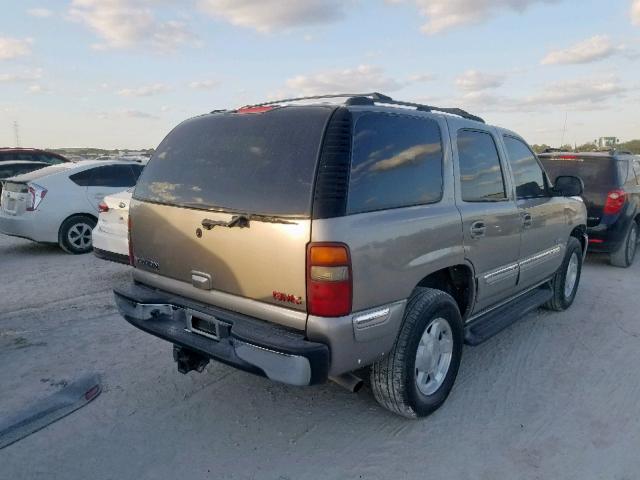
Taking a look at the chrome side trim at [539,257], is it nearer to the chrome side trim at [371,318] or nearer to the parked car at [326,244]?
the parked car at [326,244]

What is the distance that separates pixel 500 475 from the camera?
268 centimetres

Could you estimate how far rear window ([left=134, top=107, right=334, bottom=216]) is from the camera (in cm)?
271

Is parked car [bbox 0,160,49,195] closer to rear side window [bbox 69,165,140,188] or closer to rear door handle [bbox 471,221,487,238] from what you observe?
rear side window [bbox 69,165,140,188]

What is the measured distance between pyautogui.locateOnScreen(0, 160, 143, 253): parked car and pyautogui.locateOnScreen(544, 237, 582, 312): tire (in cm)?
671

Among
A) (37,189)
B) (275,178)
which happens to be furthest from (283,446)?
(37,189)

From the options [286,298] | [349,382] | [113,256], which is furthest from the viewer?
[113,256]

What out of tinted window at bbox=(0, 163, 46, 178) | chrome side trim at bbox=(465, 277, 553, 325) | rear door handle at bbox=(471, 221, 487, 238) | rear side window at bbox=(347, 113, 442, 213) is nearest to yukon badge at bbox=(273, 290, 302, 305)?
rear side window at bbox=(347, 113, 442, 213)

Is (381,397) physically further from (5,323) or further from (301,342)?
(5,323)

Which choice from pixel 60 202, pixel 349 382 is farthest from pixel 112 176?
pixel 349 382

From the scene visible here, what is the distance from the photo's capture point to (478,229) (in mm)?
3555

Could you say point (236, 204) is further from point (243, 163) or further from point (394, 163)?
point (394, 163)

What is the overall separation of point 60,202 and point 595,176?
7967 millimetres

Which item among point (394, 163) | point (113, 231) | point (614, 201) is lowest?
point (113, 231)

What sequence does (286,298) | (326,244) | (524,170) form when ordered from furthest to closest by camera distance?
(524,170)
(286,298)
(326,244)
